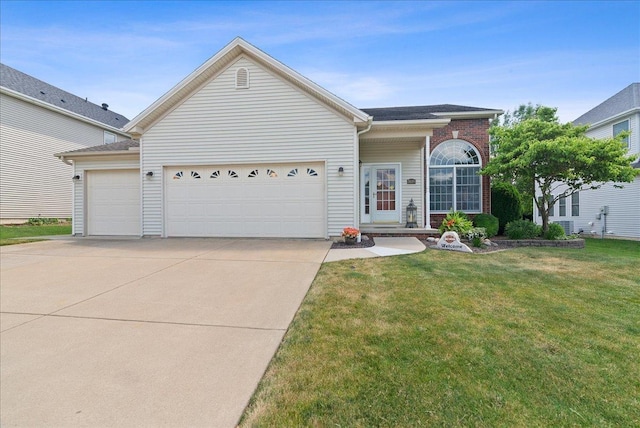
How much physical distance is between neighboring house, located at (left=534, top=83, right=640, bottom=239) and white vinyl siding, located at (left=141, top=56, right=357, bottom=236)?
38.7ft

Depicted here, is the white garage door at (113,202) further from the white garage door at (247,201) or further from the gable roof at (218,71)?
the gable roof at (218,71)

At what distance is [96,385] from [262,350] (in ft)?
4.00

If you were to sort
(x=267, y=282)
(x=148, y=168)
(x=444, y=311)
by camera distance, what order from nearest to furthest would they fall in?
(x=444, y=311)
(x=267, y=282)
(x=148, y=168)

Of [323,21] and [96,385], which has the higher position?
[323,21]

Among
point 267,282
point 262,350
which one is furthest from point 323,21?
point 262,350

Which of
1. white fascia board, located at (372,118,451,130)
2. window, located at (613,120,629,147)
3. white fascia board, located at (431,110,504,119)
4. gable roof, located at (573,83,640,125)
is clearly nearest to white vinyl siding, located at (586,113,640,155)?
window, located at (613,120,629,147)

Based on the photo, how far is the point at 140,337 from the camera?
2.91m

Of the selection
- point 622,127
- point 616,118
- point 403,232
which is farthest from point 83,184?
point 622,127

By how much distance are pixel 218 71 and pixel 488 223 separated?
10391mm

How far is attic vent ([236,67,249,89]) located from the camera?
9.52 meters

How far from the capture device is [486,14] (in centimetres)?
955

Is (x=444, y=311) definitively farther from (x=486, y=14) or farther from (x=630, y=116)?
(x=630, y=116)

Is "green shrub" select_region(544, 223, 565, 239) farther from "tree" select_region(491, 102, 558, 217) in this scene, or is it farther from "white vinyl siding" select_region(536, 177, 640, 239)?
"white vinyl siding" select_region(536, 177, 640, 239)

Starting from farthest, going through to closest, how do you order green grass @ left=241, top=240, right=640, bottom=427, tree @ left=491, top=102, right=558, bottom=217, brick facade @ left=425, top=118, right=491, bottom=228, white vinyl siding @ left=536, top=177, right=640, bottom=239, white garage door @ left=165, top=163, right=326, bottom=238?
white vinyl siding @ left=536, top=177, right=640, bottom=239, brick facade @ left=425, top=118, right=491, bottom=228, tree @ left=491, top=102, right=558, bottom=217, white garage door @ left=165, top=163, right=326, bottom=238, green grass @ left=241, top=240, right=640, bottom=427
